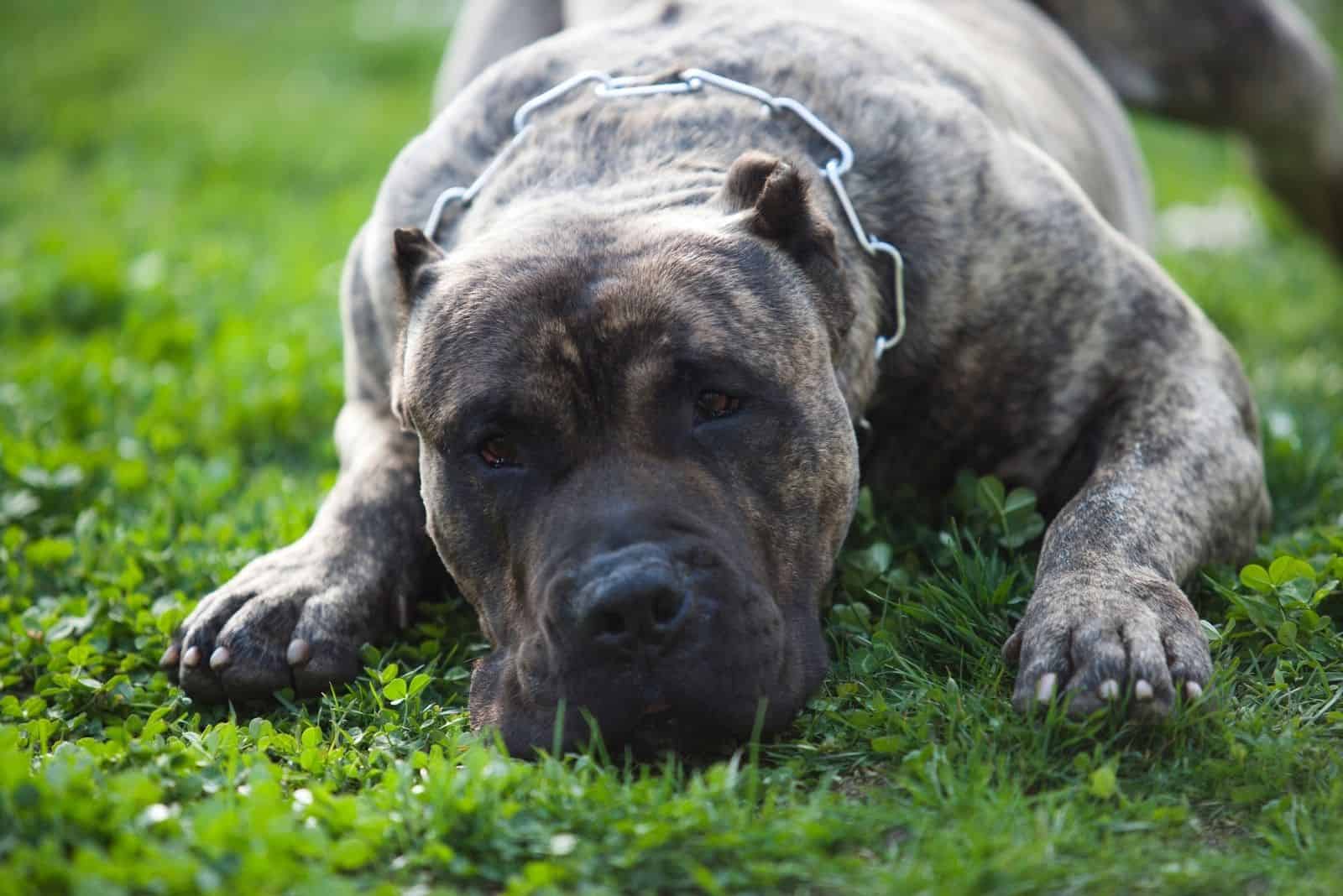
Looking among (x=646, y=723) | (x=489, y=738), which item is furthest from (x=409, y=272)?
(x=646, y=723)

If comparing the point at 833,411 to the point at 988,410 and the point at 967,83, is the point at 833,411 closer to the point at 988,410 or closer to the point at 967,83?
the point at 988,410

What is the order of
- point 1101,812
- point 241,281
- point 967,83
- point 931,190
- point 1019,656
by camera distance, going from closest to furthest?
point 1101,812 < point 1019,656 < point 931,190 < point 967,83 < point 241,281

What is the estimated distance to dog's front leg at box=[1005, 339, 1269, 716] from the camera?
272 centimetres

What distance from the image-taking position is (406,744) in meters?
2.93

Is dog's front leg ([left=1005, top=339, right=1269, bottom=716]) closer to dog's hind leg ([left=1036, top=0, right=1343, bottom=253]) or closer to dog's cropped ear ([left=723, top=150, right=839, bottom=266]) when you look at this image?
dog's cropped ear ([left=723, top=150, right=839, bottom=266])

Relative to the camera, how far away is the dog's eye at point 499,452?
2941 mm

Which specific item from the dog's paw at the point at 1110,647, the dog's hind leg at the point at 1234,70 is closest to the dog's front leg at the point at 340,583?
the dog's paw at the point at 1110,647

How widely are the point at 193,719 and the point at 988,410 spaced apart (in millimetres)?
1944

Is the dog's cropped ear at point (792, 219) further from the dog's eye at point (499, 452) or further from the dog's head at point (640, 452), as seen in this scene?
the dog's eye at point (499, 452)

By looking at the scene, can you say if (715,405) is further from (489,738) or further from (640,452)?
(489,738)

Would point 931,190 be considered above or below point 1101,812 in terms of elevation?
above

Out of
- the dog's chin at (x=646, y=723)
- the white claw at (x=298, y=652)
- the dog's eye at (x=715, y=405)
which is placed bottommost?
the white claw at (x=298, y=652)

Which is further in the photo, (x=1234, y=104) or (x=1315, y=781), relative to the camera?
(x=1234, y=104)

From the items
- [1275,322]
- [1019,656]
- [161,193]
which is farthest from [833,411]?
[161,193]
